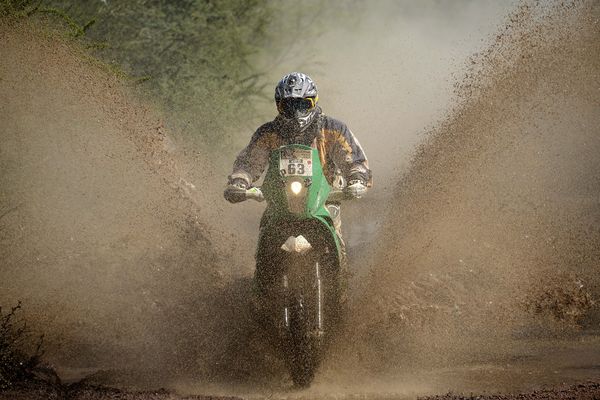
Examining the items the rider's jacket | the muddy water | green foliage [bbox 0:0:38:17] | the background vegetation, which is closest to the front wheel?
the muddy water

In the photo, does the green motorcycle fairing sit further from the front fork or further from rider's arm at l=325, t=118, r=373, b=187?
rider's arm at l=325, t=118, r=373, b=187

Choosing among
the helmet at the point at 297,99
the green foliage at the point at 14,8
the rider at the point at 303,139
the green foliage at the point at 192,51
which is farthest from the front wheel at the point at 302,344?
the green foliage at the point at 192,51

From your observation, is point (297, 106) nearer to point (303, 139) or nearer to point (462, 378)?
point (303, 139)

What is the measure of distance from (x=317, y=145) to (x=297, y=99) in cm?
56

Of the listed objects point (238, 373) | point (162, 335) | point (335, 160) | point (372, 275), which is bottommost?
point (238, 373)

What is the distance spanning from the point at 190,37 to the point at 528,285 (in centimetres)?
1198

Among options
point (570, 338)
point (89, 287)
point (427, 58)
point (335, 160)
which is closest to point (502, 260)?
point (570, 338)

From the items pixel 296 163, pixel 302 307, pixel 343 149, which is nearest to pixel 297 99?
pixel 343 149

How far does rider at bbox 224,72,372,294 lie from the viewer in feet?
23.0

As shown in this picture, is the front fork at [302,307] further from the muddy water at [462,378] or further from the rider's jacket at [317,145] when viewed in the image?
the rider's jacket at [317,145]

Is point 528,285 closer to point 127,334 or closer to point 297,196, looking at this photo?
point 297,196

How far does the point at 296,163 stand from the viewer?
21.0 feet

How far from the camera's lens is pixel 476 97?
1053cm

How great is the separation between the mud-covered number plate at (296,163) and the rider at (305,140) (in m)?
0.54
